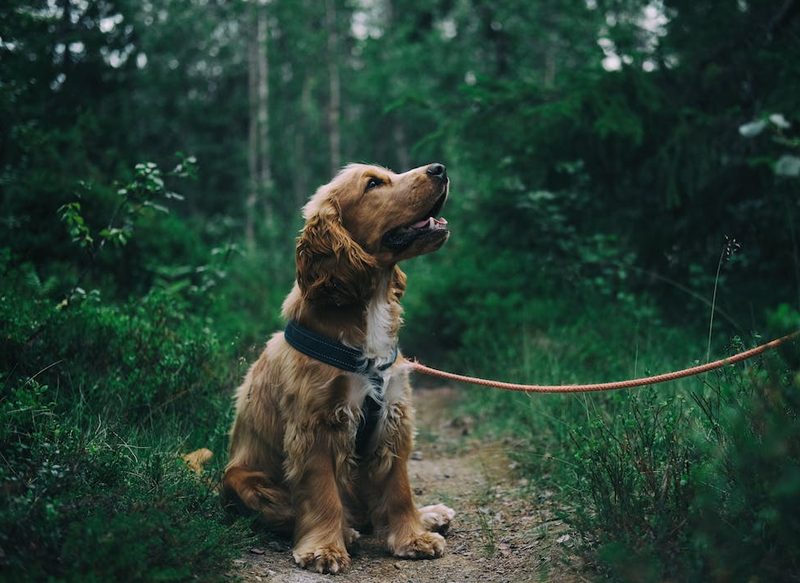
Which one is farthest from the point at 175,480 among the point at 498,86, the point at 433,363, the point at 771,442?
the point at 498,86

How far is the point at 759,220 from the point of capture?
240 inches

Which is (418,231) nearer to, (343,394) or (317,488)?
(343,394)

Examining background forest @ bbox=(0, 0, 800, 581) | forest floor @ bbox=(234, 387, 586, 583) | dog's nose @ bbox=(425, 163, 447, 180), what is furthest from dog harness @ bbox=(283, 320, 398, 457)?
dog's nose @ bbox=(425, 163, 447, 180)

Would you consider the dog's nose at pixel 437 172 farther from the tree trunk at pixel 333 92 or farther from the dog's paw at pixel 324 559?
the tree trunk at pixel 333 92

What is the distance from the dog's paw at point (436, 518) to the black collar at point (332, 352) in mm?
852

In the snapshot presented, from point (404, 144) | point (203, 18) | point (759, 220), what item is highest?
point (203, 18)

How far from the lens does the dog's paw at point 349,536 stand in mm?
3429

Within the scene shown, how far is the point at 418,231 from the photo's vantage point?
357 cm

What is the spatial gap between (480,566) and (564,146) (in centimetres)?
482

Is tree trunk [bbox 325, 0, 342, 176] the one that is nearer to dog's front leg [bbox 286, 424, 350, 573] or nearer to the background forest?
the background forest

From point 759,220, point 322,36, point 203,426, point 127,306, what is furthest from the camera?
point 322,36

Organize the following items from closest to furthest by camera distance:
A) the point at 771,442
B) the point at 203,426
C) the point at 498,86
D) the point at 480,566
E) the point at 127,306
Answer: the point at 771,442
the point at 480,566
the point at 203,426
the point at 127,306
the point at 498,86

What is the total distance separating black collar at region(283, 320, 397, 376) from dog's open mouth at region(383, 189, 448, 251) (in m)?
0.61

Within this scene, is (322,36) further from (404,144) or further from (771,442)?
(771,442)
